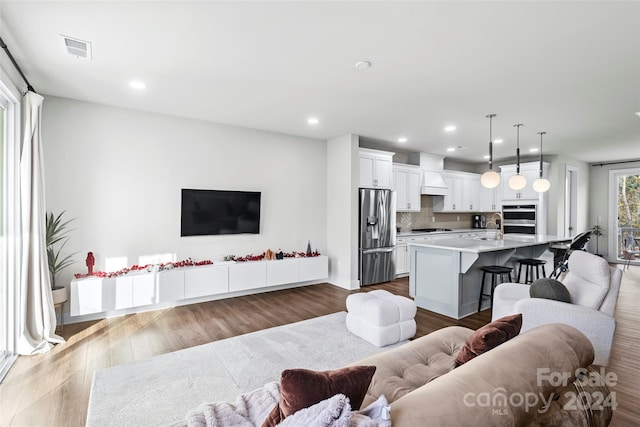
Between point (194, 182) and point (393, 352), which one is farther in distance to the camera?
point (194, 182)

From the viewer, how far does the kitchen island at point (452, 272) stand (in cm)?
397

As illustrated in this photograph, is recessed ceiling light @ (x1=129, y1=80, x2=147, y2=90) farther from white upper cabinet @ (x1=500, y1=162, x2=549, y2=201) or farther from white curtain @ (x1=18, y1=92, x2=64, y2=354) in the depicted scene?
white upper cabinet @ (x1=500, y1=162, x2=549, y2=201)

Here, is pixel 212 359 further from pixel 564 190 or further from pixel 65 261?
pixel 564 190

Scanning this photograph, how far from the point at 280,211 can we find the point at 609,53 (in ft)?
14.7

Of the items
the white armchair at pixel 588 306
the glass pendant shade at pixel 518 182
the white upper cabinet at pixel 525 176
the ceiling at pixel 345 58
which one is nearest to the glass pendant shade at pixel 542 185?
the glass pendant shade at pixel 518 182

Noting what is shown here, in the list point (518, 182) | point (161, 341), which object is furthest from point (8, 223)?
point (518, 182)

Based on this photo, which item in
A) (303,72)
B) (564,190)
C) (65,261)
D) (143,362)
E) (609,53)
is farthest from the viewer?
(564,190)

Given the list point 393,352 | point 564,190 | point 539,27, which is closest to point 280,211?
point 393,352

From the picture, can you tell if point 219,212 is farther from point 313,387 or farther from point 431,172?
point 431,172

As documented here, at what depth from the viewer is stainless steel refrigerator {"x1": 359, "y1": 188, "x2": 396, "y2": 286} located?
18.6 ft

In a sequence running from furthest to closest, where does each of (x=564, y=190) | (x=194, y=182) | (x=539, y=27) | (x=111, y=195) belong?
(x=564, y=190) → (x=194, y=182) → (x=111, y=195) → (x=539, y=27)

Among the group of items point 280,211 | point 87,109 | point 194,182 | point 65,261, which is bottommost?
point 65,261

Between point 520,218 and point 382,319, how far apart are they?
6.01 m

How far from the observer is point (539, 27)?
224 centimetres
